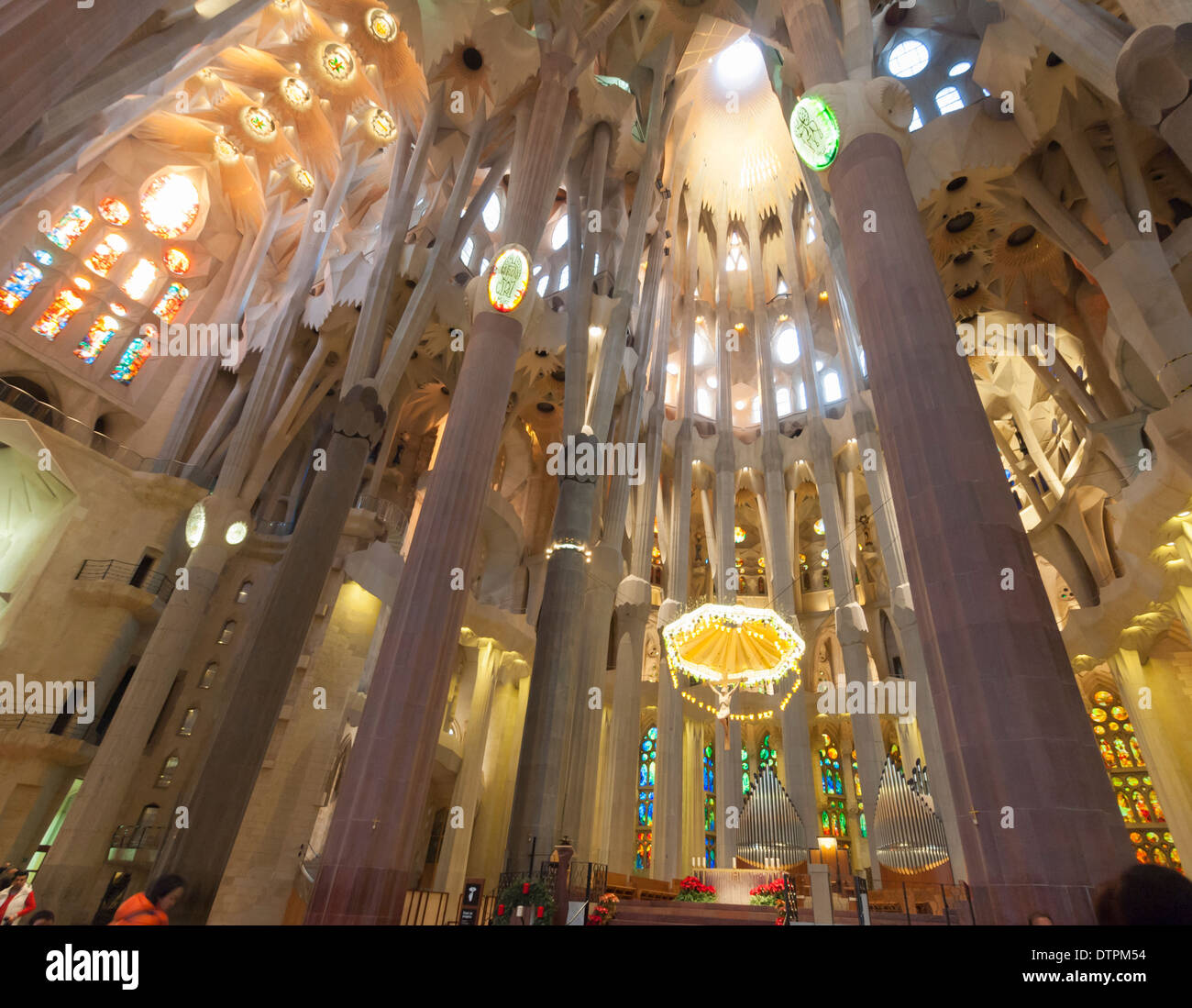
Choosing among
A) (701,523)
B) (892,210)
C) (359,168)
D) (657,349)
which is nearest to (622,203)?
(657,349)

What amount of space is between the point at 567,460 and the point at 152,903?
10359mm

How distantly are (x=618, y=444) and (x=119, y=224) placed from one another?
716 inches

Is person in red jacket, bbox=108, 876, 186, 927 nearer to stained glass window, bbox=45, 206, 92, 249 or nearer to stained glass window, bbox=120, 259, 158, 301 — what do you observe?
stained glass window, bbox=45, 206, 92, 249

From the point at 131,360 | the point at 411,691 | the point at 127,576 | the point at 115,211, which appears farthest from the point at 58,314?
the point at 411,691

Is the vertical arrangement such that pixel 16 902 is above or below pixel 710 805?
below

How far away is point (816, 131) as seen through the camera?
27.6 ft

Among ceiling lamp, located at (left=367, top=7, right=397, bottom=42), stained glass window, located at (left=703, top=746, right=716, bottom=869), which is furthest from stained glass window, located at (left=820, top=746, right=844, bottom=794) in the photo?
ceiling lamp, located at (left=367, top=7, right=397, bottom=42)

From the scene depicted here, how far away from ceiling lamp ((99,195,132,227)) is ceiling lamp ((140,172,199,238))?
1.69 feet

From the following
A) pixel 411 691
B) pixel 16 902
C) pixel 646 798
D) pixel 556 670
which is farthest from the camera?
pixel 646 798

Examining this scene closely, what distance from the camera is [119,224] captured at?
2036 centimetres

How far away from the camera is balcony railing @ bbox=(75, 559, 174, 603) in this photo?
53.8 ft

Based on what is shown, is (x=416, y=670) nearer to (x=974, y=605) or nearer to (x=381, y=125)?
(x=974, y=605)

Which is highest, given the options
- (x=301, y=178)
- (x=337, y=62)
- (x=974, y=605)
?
(x=301, y=178)
